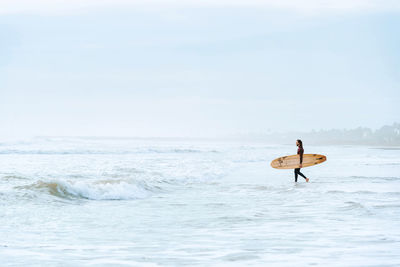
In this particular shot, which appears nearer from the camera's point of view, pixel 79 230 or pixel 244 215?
pixel 79 230

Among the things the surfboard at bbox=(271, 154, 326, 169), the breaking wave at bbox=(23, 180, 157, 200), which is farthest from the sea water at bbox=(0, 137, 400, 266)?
the surfboard at bbox=(271, 154, 326, 169)

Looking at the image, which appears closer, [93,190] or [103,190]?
[93,190]

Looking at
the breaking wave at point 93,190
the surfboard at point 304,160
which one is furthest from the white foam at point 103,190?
the surfboard at point 304,160

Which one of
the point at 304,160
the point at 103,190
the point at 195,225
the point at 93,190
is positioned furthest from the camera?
the point at 304,160

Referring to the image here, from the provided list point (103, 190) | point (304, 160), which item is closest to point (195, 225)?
point (103, 190)

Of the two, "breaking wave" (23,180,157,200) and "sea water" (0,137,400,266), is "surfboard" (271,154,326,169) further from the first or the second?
"breaking wave" (23,180,157,200)

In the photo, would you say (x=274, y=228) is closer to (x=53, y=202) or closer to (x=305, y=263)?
(x=305, y=263)

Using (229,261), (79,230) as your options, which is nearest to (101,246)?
(79,230)

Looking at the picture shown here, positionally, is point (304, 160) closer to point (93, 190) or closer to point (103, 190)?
point (103, 190)

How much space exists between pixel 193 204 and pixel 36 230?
4168mm

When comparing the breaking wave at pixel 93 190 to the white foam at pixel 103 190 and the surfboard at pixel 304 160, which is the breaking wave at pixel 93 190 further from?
the surfboard at pixel 304 160

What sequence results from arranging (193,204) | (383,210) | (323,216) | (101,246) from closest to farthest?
(101,246) < (323,216) < (383,210) < (193,204)

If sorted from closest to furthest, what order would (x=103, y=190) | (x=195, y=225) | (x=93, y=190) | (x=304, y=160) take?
(x=195, y=225), (x=93, y=190), (x=103, y=190), (x=304, y=160)

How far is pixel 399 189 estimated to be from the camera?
13766 millimetres
